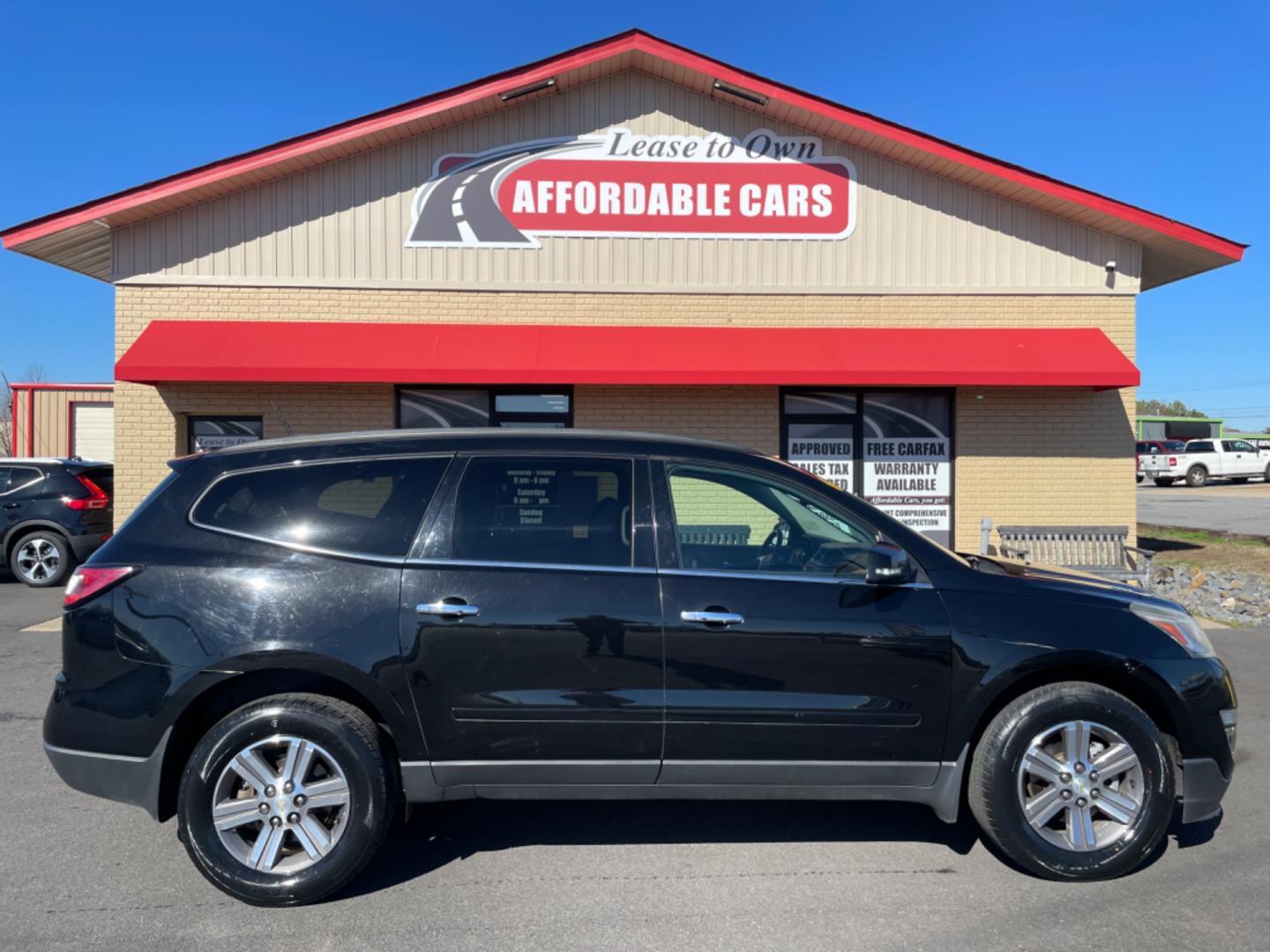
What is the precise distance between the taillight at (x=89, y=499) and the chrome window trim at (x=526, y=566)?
1010 cm

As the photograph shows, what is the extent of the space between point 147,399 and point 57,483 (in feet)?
6.46

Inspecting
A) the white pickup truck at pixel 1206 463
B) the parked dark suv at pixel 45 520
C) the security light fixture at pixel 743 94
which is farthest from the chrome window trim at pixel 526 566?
the white pickup truck at pixel 1206 463

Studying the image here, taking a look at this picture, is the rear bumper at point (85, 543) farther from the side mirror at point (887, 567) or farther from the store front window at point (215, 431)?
the side mirror at point (887, 567)

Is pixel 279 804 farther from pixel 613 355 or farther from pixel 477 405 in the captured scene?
pixel 477 405

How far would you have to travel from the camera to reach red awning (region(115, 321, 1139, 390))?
32.7 ft

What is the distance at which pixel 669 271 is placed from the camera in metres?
11.2

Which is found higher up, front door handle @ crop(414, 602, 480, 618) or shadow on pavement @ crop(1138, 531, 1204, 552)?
front door handle @ crop(414, 602, 480, 618)

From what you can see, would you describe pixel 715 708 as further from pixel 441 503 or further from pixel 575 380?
pixel 575 380

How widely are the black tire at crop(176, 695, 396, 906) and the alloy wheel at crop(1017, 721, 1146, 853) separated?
103 inches

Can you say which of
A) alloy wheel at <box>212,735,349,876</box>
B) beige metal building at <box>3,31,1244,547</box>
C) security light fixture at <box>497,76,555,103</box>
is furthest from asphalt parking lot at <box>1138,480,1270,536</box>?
alloy wheel at <box>212,735,349,876</box>

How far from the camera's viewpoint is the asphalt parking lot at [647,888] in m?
3.26

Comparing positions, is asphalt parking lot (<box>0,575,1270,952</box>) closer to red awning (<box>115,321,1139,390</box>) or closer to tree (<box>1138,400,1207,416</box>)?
red awning (<box>115,321,1139,390</box>)

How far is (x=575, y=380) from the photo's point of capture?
10008mm

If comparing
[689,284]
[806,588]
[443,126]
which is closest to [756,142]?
[689,284]
